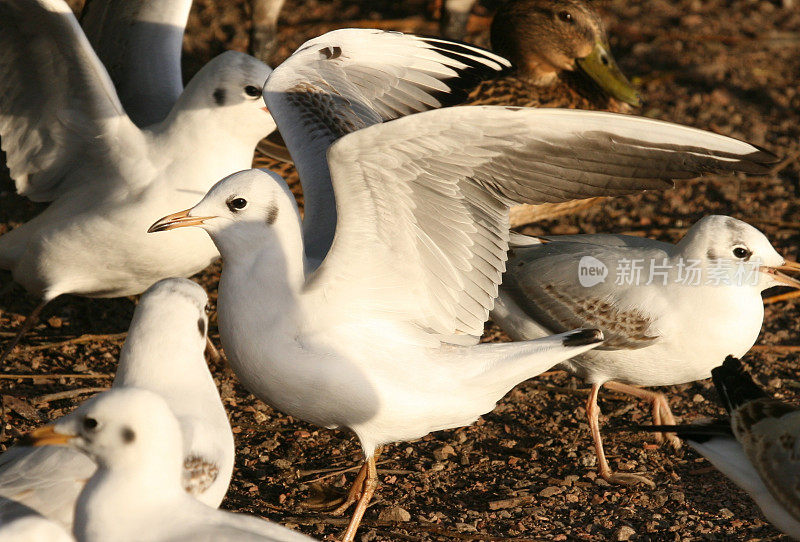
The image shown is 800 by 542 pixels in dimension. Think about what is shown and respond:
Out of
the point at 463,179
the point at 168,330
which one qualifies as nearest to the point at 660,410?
the point at 463,179

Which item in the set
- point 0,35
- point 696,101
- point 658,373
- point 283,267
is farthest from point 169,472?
point 696,101

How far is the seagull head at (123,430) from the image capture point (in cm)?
283

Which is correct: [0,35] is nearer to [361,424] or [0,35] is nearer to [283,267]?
[283,267]

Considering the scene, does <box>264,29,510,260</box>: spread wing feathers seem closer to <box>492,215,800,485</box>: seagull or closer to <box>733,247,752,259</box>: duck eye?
<box>492,215,800,485</box>: seagull

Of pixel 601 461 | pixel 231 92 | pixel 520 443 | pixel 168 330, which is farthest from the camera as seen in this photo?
pixel 231 92

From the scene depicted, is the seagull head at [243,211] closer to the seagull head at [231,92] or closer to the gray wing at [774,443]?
the seagull head at [231,92]

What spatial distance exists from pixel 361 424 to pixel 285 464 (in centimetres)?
64

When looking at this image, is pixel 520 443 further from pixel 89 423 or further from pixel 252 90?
pixel 89 423

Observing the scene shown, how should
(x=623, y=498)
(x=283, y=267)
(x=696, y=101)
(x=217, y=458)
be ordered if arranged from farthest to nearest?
1. (x=696, y=101)
2. (x=623, y=498)
3. (x=283, y=267)
4. (x=217, y=458)

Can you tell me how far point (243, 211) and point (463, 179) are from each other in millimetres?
798

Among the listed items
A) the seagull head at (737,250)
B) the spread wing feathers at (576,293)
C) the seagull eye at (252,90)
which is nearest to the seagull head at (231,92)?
the seagull eye at (252,90)

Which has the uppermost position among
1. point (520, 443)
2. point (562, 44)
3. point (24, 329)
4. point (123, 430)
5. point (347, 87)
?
point (347, 87)

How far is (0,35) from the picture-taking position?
15.5 ft

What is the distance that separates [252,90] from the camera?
5004 mm
